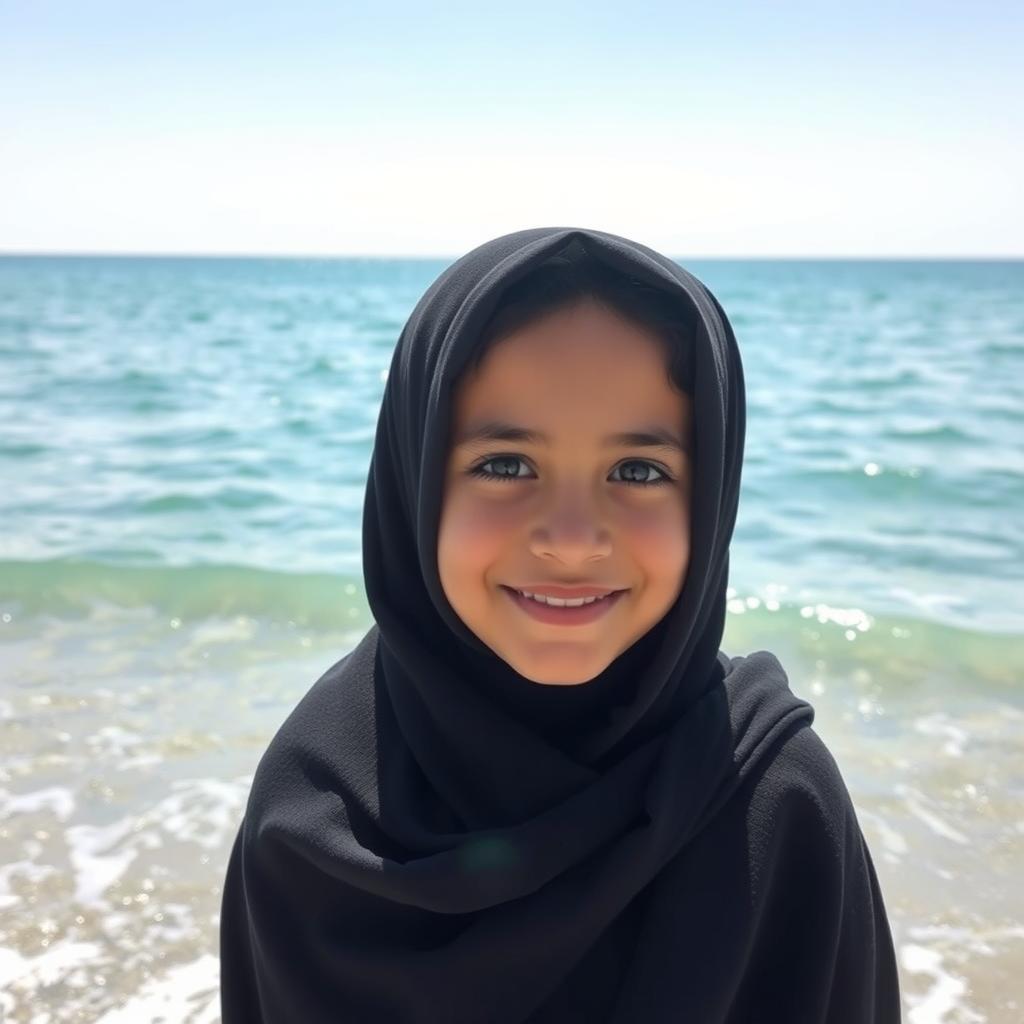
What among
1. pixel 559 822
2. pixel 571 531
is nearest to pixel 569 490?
pixel 571 531

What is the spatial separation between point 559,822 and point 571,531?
14.8 inches

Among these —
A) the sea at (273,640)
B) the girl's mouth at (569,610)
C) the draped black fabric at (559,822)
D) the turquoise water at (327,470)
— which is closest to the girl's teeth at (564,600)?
the girl's mouth at (569,610)

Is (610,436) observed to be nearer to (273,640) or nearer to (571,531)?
(571,531)

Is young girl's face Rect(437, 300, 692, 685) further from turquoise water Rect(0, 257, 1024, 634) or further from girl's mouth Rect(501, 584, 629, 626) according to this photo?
turquoise water Rect(0, 257, 1024, 634)

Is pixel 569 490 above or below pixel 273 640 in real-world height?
above

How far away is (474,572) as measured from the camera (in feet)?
5.05

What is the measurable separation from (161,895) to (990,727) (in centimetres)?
283

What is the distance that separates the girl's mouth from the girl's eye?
0.15m

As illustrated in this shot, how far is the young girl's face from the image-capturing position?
58.5 inches

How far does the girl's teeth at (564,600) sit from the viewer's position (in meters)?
1.52

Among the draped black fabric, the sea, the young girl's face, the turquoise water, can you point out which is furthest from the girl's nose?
the turquoise water

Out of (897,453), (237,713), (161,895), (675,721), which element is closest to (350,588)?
(237,713)

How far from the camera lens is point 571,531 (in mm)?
1456

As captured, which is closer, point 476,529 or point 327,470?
point 476,529
